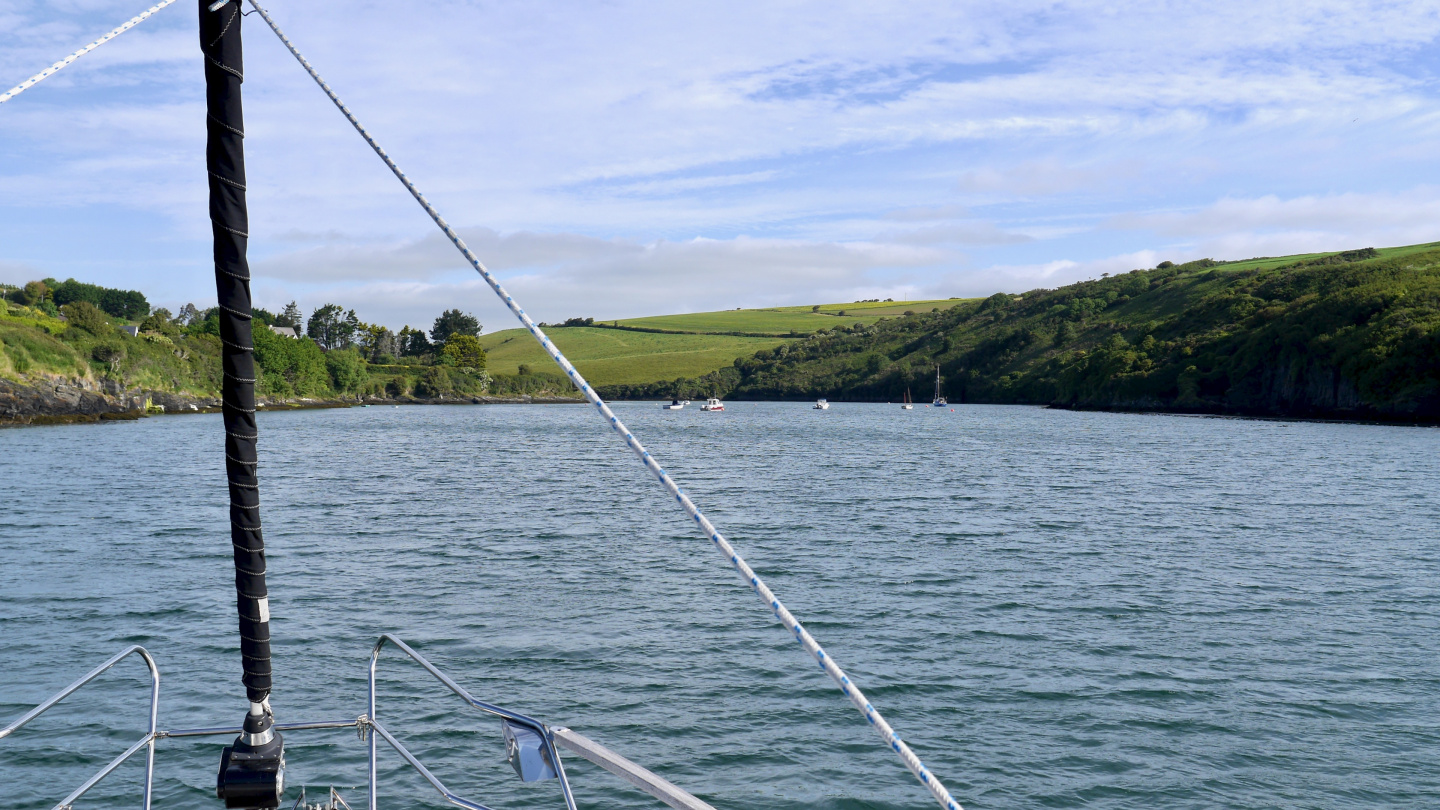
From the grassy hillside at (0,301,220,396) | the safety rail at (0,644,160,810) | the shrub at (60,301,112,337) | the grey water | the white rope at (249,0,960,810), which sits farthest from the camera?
the shrub at (60,301,112,337)

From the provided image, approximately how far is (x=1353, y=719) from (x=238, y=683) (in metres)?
16.4

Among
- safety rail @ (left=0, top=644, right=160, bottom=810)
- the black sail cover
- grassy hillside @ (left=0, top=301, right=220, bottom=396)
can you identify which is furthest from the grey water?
grassy hillside @ (left=0, top=301, right=220, bottom=396)

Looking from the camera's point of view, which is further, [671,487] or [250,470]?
[250,470]

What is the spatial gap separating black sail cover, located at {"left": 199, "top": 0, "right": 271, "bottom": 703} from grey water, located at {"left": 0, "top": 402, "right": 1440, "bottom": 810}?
6.64 metres

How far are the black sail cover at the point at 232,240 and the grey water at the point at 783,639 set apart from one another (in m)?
6.64

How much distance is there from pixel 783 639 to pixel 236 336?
14.0 metres

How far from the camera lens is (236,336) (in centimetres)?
515

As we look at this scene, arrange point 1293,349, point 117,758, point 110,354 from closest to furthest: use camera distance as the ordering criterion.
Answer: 1. point 117,758
2. point 110,354
3. point 1293,349

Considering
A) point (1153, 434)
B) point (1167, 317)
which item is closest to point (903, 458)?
point (1153, 434)

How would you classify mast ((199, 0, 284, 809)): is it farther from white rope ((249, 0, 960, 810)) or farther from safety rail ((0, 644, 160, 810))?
safety rail ((0, 644, 160, 810))

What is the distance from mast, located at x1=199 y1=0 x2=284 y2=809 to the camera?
5.04 m

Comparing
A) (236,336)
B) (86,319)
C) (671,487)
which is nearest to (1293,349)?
(671,487)

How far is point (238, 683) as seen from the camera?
14.6m

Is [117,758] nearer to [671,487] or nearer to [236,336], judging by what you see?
[236,336]
